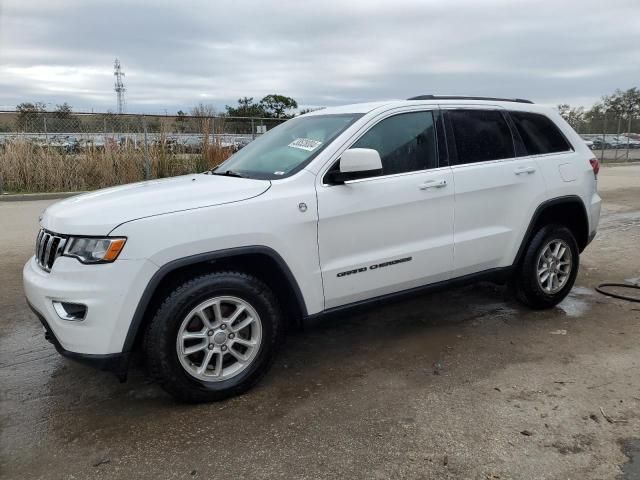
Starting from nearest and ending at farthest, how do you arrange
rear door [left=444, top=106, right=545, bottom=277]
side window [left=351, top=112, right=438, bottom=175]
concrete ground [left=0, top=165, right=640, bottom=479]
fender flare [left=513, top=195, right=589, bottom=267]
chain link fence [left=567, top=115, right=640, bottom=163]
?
concrete ground [left=0, top=165, right=640, bottom=479]
side window [left=351, top=112, right=438, bottom=175]
rear door [left=444, top=106, right=545, bottom=277]
fender flare [left=513, top=195, right=589, bottom=267]
chain link fence [left=567, top=115, right=640, bottom=163]

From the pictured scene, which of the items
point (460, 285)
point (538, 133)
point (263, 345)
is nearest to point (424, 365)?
point (460, 285)

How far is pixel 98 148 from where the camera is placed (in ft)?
44.5

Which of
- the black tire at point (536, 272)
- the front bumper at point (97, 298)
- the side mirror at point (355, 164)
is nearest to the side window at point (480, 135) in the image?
the black tire at point (536, 272)

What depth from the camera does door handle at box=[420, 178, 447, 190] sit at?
12.7 ft

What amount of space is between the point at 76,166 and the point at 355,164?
1185 cm

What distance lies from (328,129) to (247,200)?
99 cm

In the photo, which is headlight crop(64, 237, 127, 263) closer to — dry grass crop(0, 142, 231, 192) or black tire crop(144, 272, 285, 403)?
black tire crop(144, 272, 285, 403)

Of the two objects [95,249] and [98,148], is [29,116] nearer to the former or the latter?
[98,148]

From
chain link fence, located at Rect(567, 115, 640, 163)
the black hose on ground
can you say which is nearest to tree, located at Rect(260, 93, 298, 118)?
chain link fence, located at Rect(567, 115, 640, 163)

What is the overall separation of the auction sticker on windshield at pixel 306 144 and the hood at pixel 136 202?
1.54ft

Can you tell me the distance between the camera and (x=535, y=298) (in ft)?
15.4

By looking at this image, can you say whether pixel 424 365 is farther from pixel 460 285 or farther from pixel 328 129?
pixel 328 129

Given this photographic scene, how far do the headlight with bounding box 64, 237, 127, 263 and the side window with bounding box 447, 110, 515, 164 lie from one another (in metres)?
2.57

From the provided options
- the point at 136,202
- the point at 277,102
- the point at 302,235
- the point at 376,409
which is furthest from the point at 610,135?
the point at 136,202
